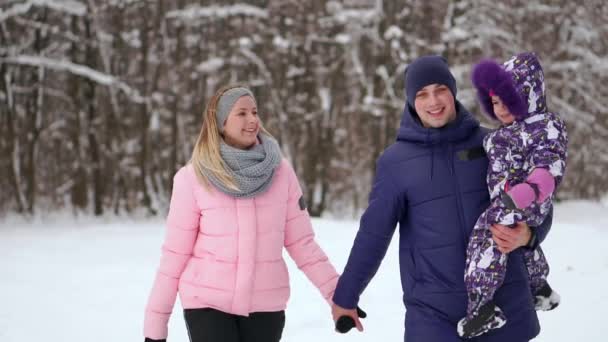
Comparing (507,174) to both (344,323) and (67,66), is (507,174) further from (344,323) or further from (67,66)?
(67,66)

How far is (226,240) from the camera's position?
11.5 feet

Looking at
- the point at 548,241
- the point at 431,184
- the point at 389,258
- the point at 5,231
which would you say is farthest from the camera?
the point at 5,231

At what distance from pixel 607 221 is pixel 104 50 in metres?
14.7

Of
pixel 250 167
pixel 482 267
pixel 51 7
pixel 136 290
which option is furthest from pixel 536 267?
pixel 51 7

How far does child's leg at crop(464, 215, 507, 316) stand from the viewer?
298 centimetres

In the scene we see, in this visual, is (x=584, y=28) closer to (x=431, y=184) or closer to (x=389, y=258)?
(x=389, y=258)

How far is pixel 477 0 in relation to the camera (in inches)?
810

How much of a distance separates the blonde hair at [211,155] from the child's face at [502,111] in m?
1.29

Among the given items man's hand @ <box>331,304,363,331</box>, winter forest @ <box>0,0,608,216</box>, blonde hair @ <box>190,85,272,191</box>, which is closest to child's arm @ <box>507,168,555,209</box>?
man's hand @ <box>331,304,363,331</box>

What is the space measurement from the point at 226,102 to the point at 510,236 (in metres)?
1.56

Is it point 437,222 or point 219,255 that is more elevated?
point 437,222

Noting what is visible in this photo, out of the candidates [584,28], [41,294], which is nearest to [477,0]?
[584,28]

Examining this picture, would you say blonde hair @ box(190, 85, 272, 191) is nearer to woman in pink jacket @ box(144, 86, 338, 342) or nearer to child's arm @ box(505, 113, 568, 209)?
woman in pink jacket @ box(144, 86, 338, 342)

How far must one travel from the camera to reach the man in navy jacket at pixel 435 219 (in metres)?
3.10
